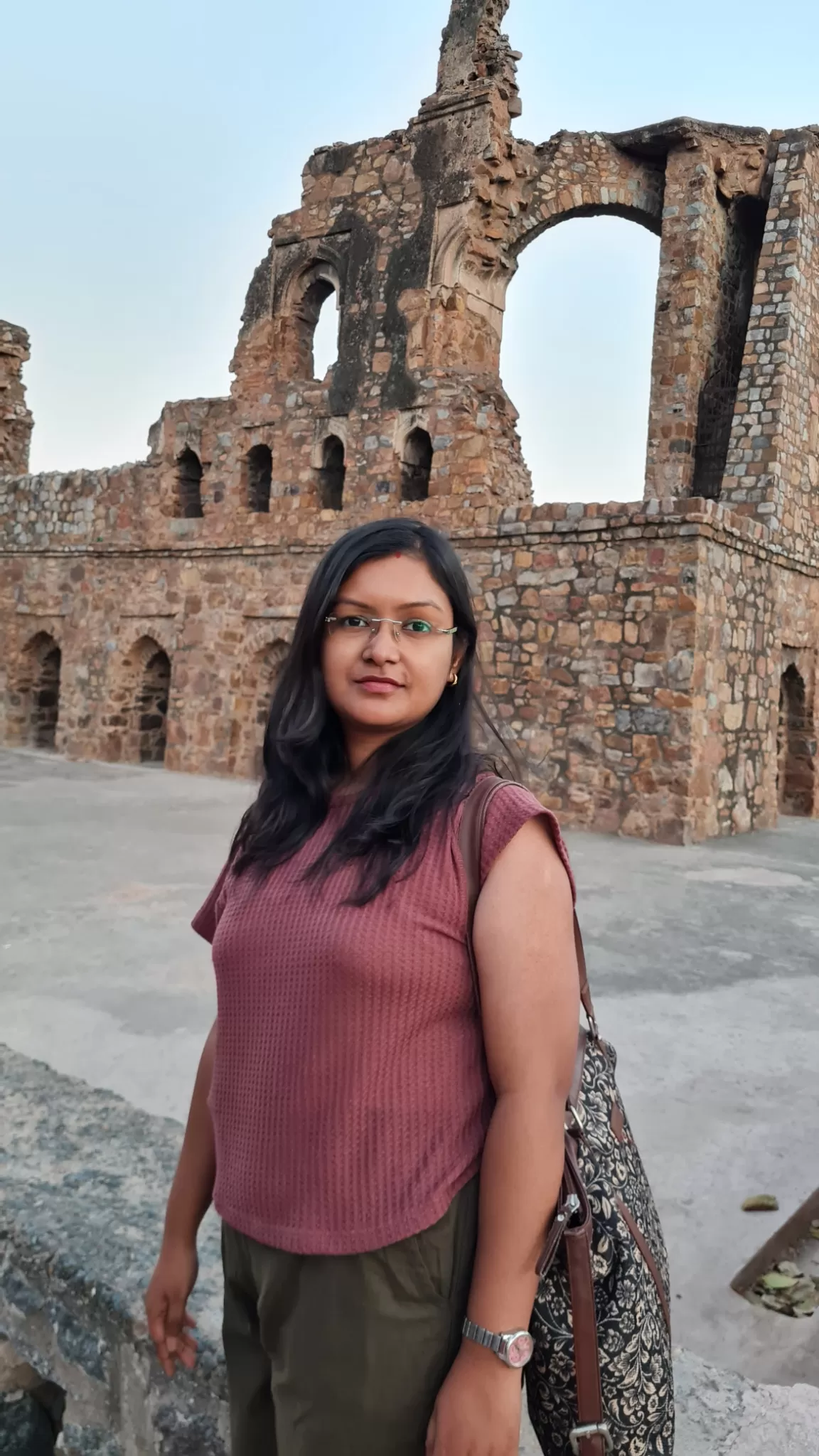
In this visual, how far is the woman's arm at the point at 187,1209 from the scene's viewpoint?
143cm

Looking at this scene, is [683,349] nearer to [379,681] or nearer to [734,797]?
[734,797]

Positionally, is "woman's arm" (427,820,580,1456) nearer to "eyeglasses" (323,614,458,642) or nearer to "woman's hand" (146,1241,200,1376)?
"eyeglasses" (323,614,458,642)

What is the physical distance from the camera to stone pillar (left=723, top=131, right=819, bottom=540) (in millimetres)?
10078

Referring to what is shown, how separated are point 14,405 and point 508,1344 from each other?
1933 centimetres

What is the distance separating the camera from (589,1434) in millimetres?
1124

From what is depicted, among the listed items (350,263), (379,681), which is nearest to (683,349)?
(350,263)

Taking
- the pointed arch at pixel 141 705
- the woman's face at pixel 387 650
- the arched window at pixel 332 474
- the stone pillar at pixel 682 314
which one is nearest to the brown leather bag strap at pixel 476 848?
the woman's face at pixel 387 650

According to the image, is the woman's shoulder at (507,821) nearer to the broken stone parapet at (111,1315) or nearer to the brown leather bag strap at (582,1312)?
the brown leather bag strap at (582,1312)

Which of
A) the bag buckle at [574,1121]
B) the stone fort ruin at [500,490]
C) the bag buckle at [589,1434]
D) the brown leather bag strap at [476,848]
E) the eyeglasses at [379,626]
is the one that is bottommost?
the bag buckle at [589,1434]

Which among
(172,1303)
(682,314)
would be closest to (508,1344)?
(172,1303)

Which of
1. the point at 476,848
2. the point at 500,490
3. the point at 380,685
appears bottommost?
the point at 476,848

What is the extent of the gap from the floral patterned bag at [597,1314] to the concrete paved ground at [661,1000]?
3.44 ft

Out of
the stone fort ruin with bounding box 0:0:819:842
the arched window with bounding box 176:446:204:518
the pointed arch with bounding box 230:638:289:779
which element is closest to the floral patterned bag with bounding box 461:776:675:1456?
the stone fort ruin with bounding box 0:0:819:842

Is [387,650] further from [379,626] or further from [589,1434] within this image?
[589,1434]
